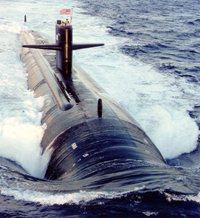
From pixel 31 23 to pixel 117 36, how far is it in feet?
22.0

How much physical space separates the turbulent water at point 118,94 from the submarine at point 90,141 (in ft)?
1.26

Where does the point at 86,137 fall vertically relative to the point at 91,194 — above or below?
below

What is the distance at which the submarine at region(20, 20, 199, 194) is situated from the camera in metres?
6.66

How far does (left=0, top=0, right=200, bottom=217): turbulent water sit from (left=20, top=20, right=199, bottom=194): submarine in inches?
15.1

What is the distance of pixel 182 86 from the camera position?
17375mm

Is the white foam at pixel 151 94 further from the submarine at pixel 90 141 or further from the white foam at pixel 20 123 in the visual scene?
the white foam at pixel 20 123

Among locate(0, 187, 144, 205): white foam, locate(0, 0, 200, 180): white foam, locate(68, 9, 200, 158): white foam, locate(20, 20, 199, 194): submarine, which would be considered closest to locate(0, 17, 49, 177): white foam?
locate(0, 0, 200, 180): white foam

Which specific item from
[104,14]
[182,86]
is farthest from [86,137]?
[104,14]

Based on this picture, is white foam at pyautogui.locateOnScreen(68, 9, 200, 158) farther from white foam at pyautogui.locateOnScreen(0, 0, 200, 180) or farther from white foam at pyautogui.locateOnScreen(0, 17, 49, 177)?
white foam at pyautogui.locateOnScreen(0, 17, 49, 177)

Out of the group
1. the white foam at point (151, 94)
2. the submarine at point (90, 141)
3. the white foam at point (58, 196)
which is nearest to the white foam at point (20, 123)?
the submarine at point (90, 141)

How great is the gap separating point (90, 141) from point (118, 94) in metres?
7.31

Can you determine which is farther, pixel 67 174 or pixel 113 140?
pixel 113 140

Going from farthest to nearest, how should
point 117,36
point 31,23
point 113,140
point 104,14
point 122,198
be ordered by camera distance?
point 104,14 < point 31,23 < point 117,36 < point 113,140 < point 122,198

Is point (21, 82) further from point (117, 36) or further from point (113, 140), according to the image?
point (117, 36)
